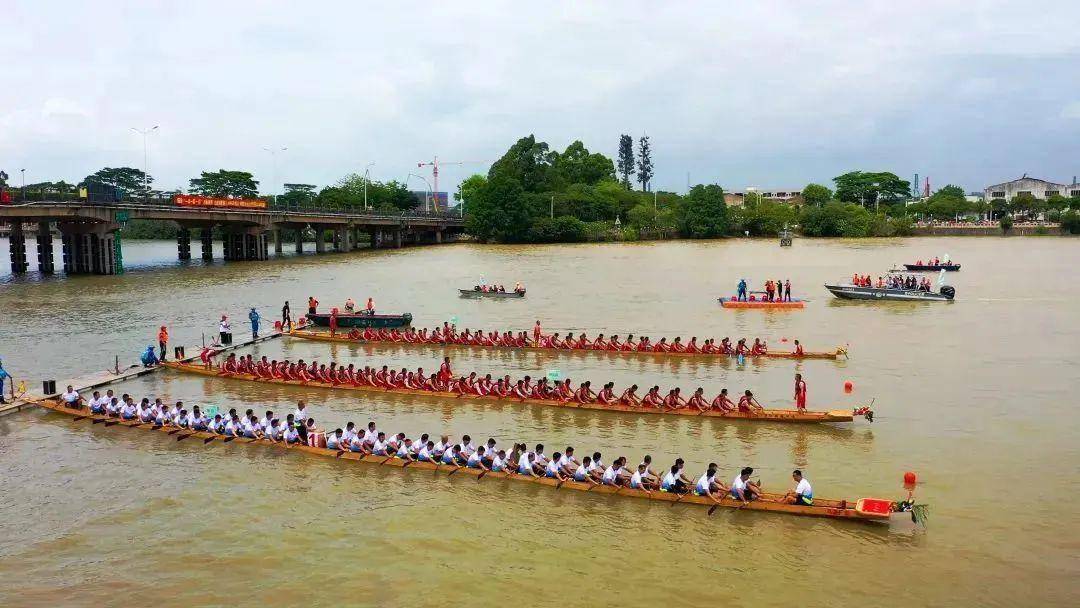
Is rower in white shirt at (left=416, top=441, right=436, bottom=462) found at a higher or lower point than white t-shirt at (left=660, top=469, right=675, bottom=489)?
higher

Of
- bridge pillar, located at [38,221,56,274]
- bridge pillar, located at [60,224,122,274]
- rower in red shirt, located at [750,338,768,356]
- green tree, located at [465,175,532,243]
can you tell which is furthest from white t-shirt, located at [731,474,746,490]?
green tree, located at [465,175,532,243]

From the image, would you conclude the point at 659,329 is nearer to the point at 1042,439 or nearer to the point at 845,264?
the point at 1042,439

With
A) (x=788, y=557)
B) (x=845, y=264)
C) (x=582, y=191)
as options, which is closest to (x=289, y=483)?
(x=788, y=557)

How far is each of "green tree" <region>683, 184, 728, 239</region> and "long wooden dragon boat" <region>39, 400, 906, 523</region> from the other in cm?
10474

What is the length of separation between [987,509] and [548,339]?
1917cm

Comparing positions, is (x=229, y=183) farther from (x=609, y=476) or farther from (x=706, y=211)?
(x=609, y=476)

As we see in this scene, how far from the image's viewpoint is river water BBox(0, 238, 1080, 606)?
547 inches

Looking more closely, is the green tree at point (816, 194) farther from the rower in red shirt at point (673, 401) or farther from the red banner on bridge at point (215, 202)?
the rower in red shirt at point (673, 401)

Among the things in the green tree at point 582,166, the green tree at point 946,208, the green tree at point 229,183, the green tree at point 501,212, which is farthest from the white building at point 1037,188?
the green tree at point 229,183

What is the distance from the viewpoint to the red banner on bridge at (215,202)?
240ft

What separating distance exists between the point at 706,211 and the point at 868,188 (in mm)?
54108

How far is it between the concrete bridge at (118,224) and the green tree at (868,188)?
299ft

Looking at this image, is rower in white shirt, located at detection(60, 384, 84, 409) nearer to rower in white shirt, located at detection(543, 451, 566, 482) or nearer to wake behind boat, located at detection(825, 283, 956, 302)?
rower in white shirt, located at detection(543, 451, 566, 482)

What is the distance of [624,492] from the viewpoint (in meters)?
16.9
